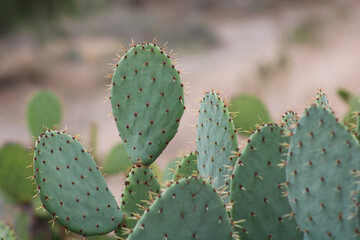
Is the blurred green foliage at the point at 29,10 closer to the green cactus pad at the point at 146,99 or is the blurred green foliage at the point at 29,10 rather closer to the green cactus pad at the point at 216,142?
the green cactus pad at the point at 146,99

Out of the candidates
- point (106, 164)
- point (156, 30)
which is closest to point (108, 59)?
point (156, 30)

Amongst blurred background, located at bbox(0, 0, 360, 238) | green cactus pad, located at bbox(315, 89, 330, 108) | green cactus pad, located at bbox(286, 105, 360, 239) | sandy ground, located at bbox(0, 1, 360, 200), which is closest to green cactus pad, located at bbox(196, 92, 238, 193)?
green cactus pad, located at bbox(315, 89, 330, 108)

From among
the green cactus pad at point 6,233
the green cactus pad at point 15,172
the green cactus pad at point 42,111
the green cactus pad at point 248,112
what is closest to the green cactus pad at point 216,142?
the green cactus pad at point 6,233

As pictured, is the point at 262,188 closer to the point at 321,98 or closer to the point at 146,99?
the point at 321,98

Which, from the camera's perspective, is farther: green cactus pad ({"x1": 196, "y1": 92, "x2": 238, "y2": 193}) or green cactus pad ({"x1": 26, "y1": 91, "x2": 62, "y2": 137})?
green cactus pad ({"x1": 26, "y1": 91, "x2": 62, "y2": 137})

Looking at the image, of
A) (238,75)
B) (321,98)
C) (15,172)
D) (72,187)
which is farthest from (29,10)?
(321,98)

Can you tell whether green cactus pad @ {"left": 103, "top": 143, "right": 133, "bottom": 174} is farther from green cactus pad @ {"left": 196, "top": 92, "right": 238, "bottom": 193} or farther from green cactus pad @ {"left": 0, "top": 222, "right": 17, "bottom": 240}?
green cactus pad @ {"left": 196, "top": 92, "right": 238, "bottom": 193}
